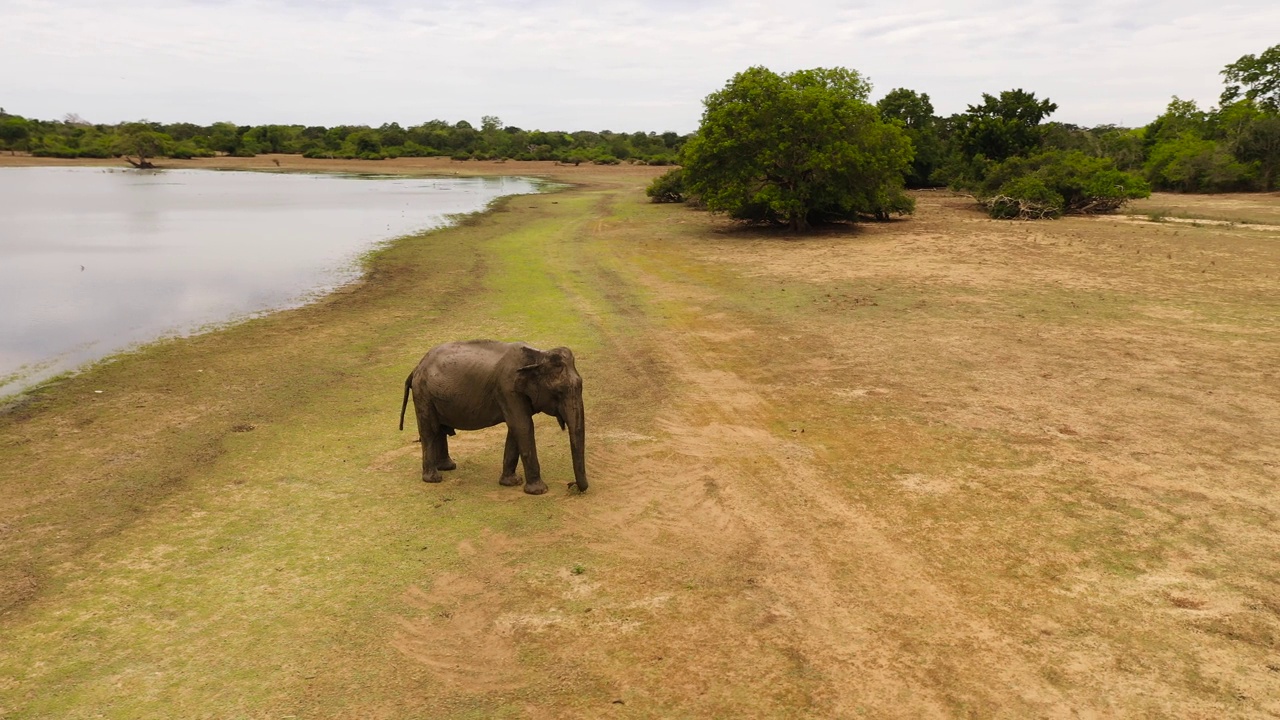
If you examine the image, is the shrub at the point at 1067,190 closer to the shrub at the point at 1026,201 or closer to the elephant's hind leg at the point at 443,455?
the shrub at the point at 1026,201

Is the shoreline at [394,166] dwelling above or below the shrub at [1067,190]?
above

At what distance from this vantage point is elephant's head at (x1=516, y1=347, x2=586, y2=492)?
29.8 ft

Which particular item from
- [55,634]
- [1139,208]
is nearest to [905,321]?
[55,634]

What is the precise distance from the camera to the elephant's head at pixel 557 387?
29.8 feet

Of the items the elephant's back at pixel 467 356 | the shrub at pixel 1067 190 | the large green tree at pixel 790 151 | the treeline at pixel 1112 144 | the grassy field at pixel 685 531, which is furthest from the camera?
the treeline at pixel 1112 144

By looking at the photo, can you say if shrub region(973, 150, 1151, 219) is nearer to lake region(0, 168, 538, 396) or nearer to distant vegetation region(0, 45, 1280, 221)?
distant vegetation region(0, 45, 1280, 221)

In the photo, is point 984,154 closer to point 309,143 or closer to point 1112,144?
point 1112,144

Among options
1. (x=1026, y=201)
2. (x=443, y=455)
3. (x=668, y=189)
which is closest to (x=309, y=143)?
(x=668, y=189)

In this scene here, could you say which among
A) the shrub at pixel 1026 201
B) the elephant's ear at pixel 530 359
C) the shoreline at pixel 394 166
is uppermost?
the shoreline at pixel 394 166

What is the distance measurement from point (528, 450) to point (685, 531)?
6.87 ft

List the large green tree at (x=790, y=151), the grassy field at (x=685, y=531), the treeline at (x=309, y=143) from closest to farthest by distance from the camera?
1. the grassy field at (x=685, y=531)
2. the large green tree at (x=790, y=151)
3. the treeline at (x=309, y=143)

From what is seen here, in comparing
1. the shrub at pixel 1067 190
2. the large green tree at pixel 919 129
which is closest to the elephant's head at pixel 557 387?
the shrub at pixel 1067 190

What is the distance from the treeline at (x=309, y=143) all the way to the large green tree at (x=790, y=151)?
60.6 meters

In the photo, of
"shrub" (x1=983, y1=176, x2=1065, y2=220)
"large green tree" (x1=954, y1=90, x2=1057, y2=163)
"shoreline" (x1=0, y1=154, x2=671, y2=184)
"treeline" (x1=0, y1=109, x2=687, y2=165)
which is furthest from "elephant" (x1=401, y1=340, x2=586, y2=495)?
"treeline" (x1=0, y1=109, x2=687, y2=165)
